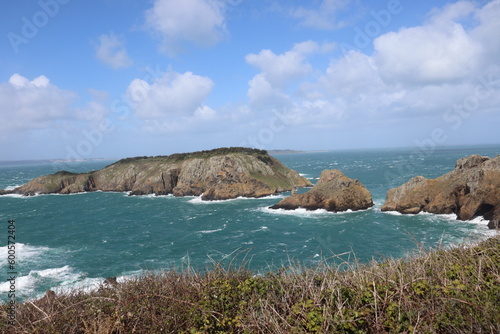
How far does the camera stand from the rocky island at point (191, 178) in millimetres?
86875

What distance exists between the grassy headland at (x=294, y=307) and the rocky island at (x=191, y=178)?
246 feet

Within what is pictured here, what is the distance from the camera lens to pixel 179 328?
673cm

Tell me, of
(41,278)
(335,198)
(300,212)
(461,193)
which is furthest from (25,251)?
(461,193)

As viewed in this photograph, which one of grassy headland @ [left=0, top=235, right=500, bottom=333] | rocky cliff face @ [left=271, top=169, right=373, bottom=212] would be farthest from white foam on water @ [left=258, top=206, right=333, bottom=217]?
grassy headland @ [left=0, top=235, right=500, bottom=333]

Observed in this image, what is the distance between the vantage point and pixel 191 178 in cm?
9450

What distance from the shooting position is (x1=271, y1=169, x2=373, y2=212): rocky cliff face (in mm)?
→ 58656

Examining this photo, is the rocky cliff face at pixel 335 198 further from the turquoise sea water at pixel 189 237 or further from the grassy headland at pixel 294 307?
the grassy headland at pixel 294 307

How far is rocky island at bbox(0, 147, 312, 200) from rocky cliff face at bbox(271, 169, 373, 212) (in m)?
22.8

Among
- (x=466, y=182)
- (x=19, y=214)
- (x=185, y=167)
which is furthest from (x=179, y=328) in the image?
(x=185, y=167)

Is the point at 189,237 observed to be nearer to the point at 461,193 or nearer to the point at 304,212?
the point at 304,212

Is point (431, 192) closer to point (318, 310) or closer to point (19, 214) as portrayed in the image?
point (318, 310)

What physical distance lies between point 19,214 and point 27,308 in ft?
256

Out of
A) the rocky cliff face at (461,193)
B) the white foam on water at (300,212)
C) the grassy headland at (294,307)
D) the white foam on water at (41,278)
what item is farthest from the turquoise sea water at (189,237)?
the grassy headland at (294,307)

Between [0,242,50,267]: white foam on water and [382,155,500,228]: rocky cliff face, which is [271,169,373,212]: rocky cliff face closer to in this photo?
[382,155,500,228]: rocky cliff face
